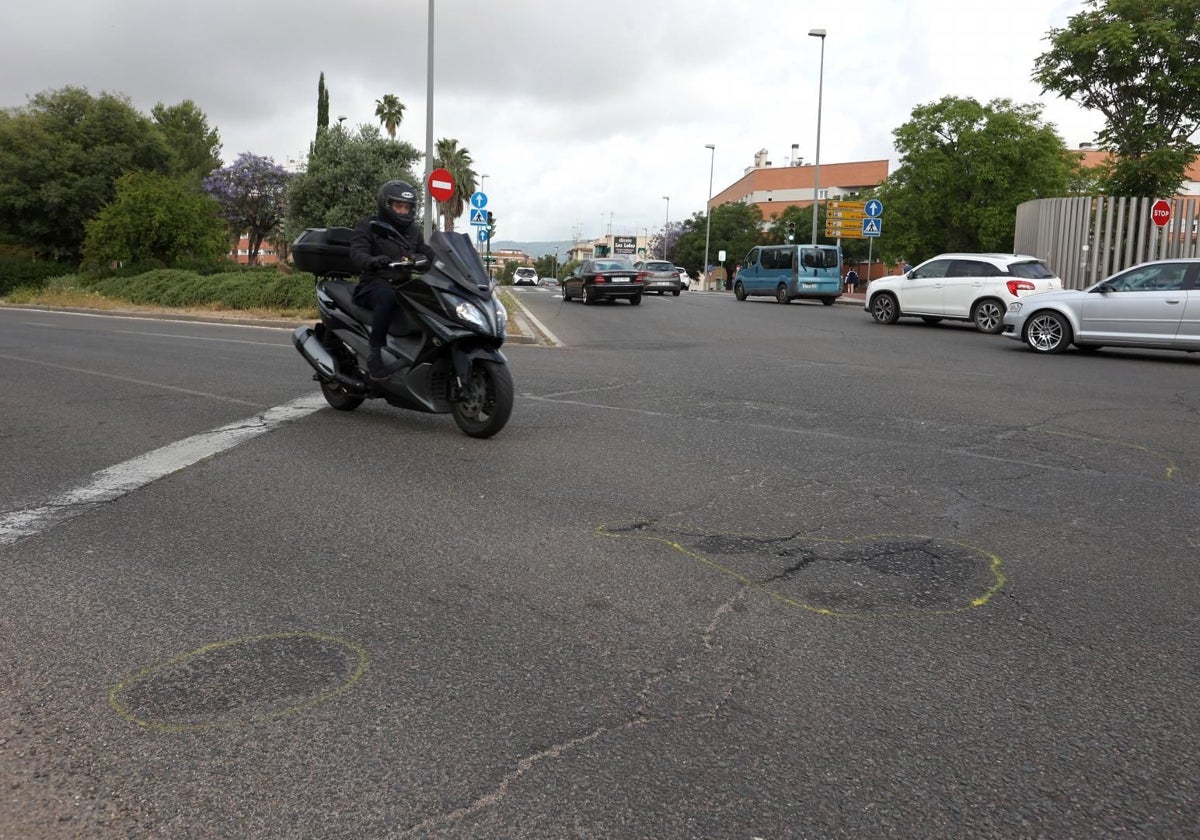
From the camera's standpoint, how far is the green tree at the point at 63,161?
45062 millimetres

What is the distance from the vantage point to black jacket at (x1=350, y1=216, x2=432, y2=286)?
720 cm

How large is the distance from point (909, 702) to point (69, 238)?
172 feet

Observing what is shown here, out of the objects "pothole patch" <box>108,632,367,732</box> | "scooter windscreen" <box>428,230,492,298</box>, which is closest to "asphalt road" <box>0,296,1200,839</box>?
"pothole patch" <box>108,632,367,732</box>

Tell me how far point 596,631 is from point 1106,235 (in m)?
24.1

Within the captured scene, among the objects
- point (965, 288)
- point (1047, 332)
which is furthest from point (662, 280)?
point (1047, 332)

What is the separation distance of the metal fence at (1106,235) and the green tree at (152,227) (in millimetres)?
25259

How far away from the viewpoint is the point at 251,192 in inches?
2537

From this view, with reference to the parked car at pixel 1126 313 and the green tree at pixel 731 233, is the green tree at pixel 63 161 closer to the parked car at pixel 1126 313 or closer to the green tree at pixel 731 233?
the parked car at pixel 1126 313

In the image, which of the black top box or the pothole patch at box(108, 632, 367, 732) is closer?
the pothole patch at box(108, 632, 367, 732)

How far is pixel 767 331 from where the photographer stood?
63.2 ft

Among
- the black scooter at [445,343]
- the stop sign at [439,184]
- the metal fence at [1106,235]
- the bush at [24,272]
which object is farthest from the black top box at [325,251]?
the bush at [24,272]

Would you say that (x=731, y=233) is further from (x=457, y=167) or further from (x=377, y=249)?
(x=377, y=249)

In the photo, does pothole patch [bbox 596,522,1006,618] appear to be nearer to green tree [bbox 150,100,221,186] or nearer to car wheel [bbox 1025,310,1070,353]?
car wheel [bbox 1025,310,1070,353]

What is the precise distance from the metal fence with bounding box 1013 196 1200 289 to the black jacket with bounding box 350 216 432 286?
21.1m
